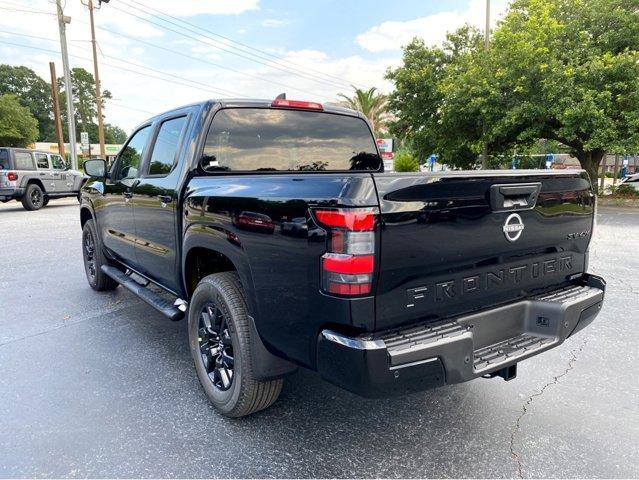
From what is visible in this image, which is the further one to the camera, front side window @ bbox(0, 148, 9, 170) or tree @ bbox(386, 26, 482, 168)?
tree @ bbox(386, 26, 482, 168)

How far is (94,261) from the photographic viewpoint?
5609 millimetres

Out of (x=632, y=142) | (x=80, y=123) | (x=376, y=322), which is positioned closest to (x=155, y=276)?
(x=376, y=322)

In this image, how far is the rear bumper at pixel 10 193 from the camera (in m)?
14.7

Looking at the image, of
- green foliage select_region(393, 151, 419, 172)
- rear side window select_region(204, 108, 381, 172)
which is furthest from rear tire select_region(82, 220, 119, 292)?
green foliage select_region(393, 151, 419, 172)

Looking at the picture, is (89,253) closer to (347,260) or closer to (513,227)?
(347,260)

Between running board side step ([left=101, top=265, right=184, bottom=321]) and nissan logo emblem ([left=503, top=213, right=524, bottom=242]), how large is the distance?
2.30 meters

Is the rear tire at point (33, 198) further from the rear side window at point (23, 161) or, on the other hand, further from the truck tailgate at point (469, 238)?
the truck tailgate at point (469, 238)

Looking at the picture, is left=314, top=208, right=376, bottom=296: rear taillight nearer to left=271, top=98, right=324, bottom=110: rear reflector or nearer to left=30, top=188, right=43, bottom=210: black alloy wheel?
left=271, top=98, right=324, bottom=110: rear reflector

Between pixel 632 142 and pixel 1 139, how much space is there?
2357 inches

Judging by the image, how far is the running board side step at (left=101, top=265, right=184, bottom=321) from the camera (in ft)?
11.2

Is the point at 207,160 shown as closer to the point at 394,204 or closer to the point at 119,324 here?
the point at 394,204

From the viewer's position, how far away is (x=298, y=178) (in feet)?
7.55

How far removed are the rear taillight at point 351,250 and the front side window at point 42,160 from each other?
17.0 meters

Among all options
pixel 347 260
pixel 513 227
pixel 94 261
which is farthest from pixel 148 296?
pixel 513 227
